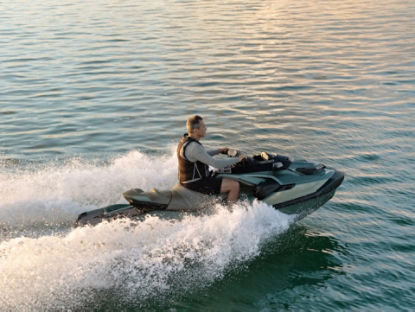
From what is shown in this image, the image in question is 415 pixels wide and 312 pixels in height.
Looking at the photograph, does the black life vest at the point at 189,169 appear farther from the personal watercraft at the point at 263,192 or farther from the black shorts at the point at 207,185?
the personal watercraft at the point at 263,192

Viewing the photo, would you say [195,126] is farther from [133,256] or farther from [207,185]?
[133,256]

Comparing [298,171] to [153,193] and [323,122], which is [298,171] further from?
[323,122]

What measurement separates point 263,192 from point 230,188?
1.69 feet

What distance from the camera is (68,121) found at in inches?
607

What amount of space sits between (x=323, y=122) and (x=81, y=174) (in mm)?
6876

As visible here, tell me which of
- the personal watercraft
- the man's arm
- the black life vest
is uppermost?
the man's arm

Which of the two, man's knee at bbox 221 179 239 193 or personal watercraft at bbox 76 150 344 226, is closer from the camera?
personal watercraft at bbox 76 150 344 226

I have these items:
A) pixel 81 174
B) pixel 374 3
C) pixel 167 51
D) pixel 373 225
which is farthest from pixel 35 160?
pixel 374 3

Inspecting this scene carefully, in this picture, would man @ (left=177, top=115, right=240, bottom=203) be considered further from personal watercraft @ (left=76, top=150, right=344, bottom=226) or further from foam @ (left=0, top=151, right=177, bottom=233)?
foam @ (left=0, top=151, right=177, bottom=233)

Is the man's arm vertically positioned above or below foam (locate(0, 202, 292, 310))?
above

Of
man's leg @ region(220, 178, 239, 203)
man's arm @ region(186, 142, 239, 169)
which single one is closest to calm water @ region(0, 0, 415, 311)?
man's leg @ region(220, 178, 239, 203)

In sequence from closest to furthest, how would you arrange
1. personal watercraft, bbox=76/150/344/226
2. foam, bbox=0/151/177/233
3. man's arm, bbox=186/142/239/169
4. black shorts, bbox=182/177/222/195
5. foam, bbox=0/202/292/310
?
foam, bbox=0/202/292/310
man's arm, bbox=186/142/239/169
personal watercraft, bbox=76/150/344/226
black shorts, bbox=182/177/222/195
foam, bbox=0/151/177/233

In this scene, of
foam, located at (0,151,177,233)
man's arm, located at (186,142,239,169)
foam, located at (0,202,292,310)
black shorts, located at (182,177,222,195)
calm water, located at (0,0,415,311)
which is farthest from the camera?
foam, located at (0,151,177,233)

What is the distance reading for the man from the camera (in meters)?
7.98
